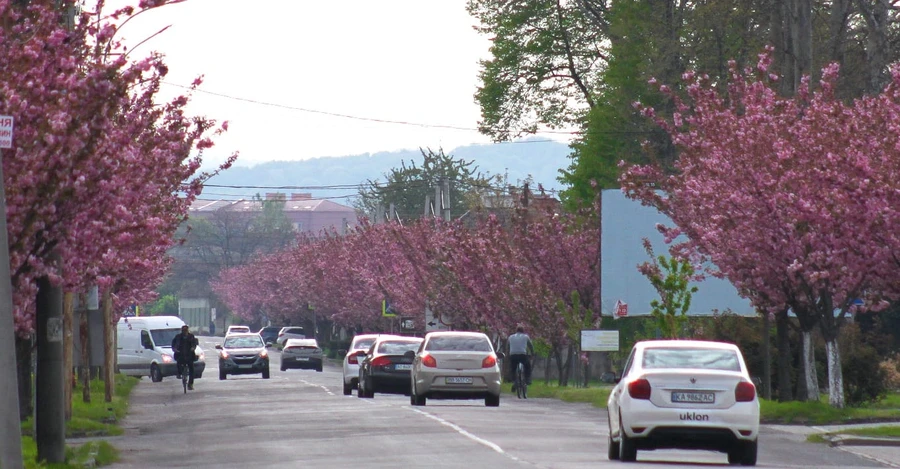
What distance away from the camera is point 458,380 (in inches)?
1216

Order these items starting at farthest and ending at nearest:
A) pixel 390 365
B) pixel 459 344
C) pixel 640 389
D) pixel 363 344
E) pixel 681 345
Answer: pixel 363 344
pixel 390 365
pixel 459 344
pixel 681 345
pixel 640 389

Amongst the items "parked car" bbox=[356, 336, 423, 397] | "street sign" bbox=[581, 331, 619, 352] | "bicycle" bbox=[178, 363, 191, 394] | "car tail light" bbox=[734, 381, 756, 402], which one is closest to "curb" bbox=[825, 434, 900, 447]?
"car tail light" bbox=[734, 381, 756, 402]

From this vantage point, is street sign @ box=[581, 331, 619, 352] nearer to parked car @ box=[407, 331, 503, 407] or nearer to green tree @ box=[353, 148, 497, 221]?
parked car @ box=[407, 331, 503, 407]

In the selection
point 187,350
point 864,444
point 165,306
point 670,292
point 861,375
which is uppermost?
point 165,306

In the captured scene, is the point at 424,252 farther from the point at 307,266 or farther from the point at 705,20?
the point at 307,266

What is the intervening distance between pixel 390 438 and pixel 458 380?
31.8 feet

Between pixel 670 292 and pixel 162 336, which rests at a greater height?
pixel 670 292

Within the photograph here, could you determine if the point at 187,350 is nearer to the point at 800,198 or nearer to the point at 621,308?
the point at 621,308

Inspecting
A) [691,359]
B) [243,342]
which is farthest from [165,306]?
[691,359]

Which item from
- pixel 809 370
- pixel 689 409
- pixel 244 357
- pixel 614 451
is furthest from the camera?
pixel 244 357

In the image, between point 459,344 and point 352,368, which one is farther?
point 352,368

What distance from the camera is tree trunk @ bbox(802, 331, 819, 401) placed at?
98.5 feet

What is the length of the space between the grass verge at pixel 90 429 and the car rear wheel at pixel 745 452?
698cm

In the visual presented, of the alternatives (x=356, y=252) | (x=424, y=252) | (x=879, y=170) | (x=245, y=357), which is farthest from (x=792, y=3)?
(x=356, y=252)
